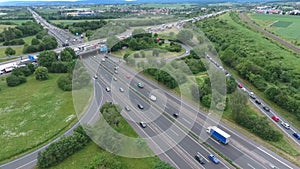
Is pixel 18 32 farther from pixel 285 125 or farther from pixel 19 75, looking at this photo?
pixel 285 125

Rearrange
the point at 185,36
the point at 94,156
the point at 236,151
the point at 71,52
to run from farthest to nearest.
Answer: the point at 185,36 → the point at 71,52 → the point at 236,151 → the point at 94,156

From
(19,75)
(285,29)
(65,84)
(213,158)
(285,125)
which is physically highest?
(285,29)

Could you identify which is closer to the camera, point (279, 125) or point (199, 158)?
point (199, 158)

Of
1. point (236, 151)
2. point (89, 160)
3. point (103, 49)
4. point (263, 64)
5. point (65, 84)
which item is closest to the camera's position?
point (89, 160)

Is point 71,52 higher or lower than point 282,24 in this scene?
lower

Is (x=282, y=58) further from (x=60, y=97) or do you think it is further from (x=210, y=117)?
(x=60, y=97)

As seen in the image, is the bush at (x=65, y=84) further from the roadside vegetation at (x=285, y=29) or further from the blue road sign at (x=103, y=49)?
the roadside vegetation at (x=285, y=29)

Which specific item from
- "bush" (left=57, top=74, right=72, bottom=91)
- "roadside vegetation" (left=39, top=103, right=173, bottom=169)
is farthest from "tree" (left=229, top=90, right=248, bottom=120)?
"bush" (left=57, top=74, right=72, bottom=91)

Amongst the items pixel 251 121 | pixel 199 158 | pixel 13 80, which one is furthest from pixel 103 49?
pixel 199 158
